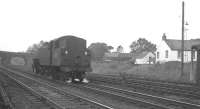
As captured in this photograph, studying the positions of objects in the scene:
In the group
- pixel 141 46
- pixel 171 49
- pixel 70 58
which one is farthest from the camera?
pixel 141 46

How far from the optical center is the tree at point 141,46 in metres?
134

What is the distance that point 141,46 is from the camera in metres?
136

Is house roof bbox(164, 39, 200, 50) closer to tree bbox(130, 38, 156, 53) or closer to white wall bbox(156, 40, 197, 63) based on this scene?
white wall bbox(156, 40, 197, 63)

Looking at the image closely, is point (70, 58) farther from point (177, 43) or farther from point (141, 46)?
point (141, 46)

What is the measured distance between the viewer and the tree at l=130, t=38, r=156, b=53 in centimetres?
13425

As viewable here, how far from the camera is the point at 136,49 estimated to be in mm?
136500

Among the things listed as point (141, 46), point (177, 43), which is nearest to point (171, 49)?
point (177, 43)

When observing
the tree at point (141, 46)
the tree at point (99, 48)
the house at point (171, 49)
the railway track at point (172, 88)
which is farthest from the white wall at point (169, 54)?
the tree at point (141, 46)

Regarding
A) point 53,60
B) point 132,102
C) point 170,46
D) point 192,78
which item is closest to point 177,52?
point 170,46

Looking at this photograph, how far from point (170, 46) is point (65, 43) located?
3565 centimetres

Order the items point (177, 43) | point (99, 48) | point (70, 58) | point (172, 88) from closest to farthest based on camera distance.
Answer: point (172, 88) → point (70, 58) → point (177, 43) → point (99, 48)

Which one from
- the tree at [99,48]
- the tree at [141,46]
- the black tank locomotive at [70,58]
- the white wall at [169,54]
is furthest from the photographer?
the tree at [141,46]

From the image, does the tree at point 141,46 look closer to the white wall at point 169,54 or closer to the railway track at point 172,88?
the white wall at point 169,54

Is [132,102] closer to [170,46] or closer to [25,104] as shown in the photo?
[25,104]
